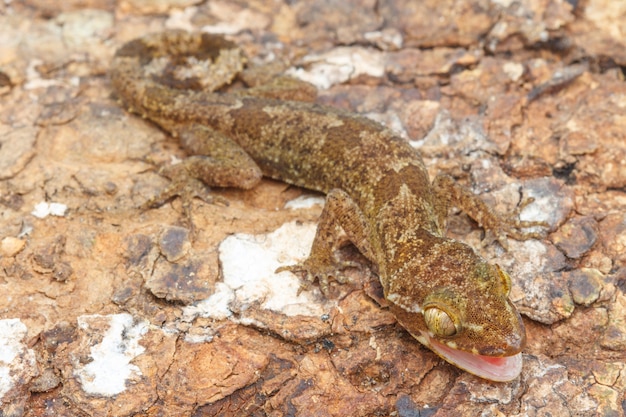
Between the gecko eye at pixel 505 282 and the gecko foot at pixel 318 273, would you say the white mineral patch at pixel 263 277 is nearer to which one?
the gecko foot at pixel 318 273

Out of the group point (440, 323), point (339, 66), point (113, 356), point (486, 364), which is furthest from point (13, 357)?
point (339, 66)

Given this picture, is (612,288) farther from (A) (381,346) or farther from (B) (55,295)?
(B) (55,295)

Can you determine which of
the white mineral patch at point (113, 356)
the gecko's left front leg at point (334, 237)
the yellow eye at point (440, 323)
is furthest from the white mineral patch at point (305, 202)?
the yellow eye at point (440, 323)

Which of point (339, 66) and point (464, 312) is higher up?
point (464, 312)

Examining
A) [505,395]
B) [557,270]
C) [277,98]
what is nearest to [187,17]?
[277,98]

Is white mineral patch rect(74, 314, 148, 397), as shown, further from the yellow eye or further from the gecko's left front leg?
the yellow eye

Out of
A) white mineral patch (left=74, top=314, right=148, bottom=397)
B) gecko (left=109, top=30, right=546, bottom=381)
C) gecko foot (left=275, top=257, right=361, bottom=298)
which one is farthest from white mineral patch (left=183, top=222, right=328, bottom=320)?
white mineral patch (left=74, top=314, right=148, bottom=397)

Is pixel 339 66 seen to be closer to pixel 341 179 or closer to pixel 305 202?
pixel 341 179
